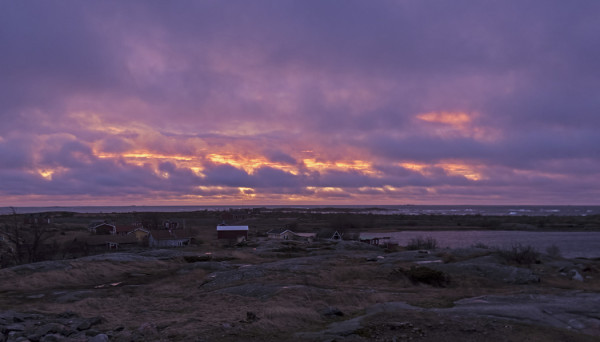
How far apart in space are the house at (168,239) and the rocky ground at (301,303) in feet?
87.7

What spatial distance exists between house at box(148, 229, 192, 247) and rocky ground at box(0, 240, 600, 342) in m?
26.7

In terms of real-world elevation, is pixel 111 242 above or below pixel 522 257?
below

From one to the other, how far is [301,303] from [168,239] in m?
47.1

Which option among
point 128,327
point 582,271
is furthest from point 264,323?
point 582,271

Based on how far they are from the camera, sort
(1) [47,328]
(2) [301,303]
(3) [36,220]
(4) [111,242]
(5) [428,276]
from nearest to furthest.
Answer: (1) [47,328] → (2) [301,303] → (5) [428,276] → (4) [111,242] → (3) [36,220]

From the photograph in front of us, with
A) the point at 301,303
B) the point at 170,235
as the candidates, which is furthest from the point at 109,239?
the point at 301,303

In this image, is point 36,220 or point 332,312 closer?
point 332,312

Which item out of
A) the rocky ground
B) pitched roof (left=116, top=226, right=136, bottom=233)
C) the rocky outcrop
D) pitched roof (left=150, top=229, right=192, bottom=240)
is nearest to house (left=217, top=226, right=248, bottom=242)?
pitched roof (left=150, top=229, right=192, bottom=240)

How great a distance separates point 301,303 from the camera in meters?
16.0

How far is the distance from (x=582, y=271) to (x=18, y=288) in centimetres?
3490

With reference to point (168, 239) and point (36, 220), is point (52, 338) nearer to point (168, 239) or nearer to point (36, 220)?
point (168, 239)

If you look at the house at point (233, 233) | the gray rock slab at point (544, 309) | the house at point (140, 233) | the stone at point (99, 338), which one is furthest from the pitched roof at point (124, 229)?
the gray rock slab at point (544, 309)

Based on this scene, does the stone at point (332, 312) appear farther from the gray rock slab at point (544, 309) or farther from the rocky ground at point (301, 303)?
the gray rock slab at point (544, 309)

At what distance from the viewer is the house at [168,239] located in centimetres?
5878
